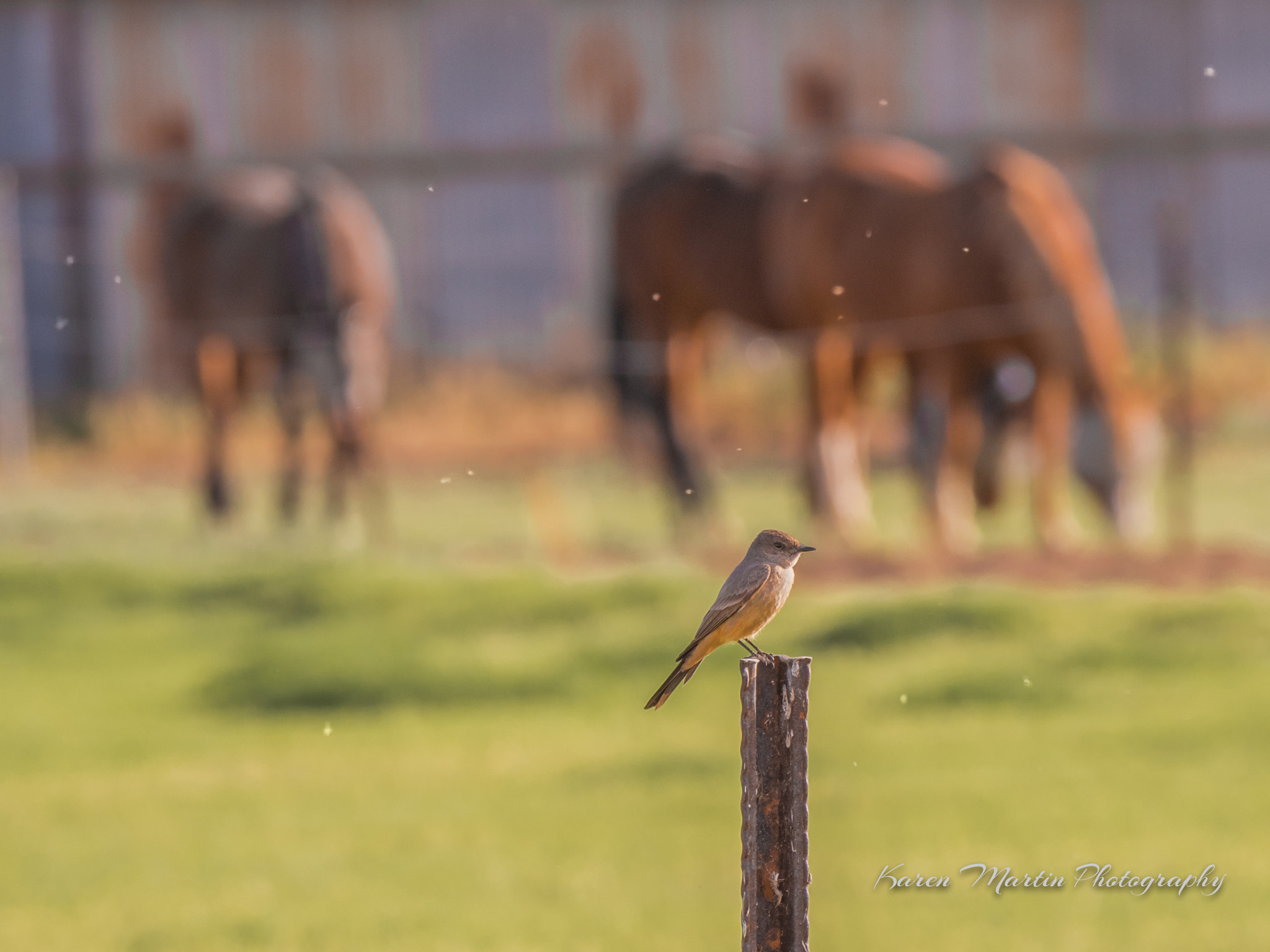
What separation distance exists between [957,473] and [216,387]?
5637 millimetres

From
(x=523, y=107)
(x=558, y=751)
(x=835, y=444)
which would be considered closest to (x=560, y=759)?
(x=558, y=751)

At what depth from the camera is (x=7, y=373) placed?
62.0 feet

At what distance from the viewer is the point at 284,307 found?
13969 millimetres

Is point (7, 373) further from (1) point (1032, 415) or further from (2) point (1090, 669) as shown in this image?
(2) point (1090, 669)

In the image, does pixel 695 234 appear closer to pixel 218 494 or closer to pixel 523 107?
pixel 218 494

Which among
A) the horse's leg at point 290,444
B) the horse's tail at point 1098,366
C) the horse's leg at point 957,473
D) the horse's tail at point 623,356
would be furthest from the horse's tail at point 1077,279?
the horse's leg at point 290,444

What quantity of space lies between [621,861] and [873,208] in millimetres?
5885

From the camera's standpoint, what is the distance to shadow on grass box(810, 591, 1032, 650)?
9.74 metres

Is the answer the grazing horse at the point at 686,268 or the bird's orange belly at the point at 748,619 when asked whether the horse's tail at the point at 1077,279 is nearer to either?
the grazing horse at the point at 686,268

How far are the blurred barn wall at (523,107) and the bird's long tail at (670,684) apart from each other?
18.1 meters

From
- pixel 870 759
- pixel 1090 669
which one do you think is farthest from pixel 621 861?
pixel 1090 669

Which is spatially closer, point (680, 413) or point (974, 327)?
point (974, 327)

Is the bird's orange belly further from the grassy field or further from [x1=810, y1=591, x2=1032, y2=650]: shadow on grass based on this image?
[x1=810, y1=591, x2=1032, y2=650]: shadow on grass

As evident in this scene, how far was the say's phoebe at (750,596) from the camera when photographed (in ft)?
7.88
